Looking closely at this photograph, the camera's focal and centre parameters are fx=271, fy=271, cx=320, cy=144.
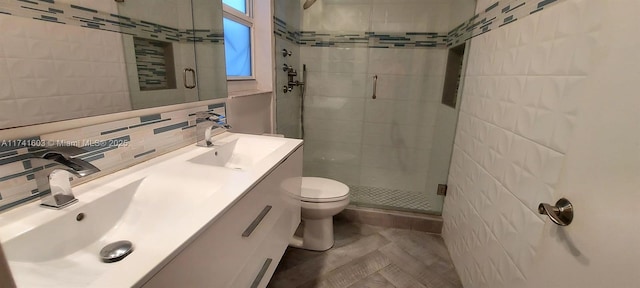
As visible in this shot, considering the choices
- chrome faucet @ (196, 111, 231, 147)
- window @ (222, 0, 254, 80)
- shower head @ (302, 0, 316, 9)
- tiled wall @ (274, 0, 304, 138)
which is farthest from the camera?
shower head @ (302, 0, 316, 9)

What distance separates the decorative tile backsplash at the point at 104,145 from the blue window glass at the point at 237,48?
1.77ft

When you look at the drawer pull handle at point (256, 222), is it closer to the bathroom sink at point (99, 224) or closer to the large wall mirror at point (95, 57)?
the bathroom sink at point (99, 224)

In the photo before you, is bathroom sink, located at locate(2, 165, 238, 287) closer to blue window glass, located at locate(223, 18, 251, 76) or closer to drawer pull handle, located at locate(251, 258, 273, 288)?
drawer pull handle, located at locate(251, 258, 273, 288)

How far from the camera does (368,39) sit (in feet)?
7.91

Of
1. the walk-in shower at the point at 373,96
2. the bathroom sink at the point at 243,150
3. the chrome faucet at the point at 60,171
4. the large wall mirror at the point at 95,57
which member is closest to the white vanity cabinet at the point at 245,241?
the bathroom sink at the point at 243,150

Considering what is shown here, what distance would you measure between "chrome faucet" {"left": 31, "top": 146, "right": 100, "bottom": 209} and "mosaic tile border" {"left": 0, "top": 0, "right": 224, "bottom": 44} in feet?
1.13

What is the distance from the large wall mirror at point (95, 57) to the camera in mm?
672

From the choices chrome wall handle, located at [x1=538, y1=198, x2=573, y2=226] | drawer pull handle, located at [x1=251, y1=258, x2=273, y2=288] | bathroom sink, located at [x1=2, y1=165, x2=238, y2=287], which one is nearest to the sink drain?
bathroom sink, located at [x1=2, y1=165, x2=238, y2=287]

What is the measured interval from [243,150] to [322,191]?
2.24ft

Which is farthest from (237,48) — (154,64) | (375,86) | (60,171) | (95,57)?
(60,171)

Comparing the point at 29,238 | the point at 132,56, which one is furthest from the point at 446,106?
the point at 29,238

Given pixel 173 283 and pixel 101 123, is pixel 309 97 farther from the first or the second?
pixel 173 283

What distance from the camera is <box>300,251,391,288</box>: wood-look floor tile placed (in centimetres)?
157

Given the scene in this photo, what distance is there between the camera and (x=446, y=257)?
1.82 meters
